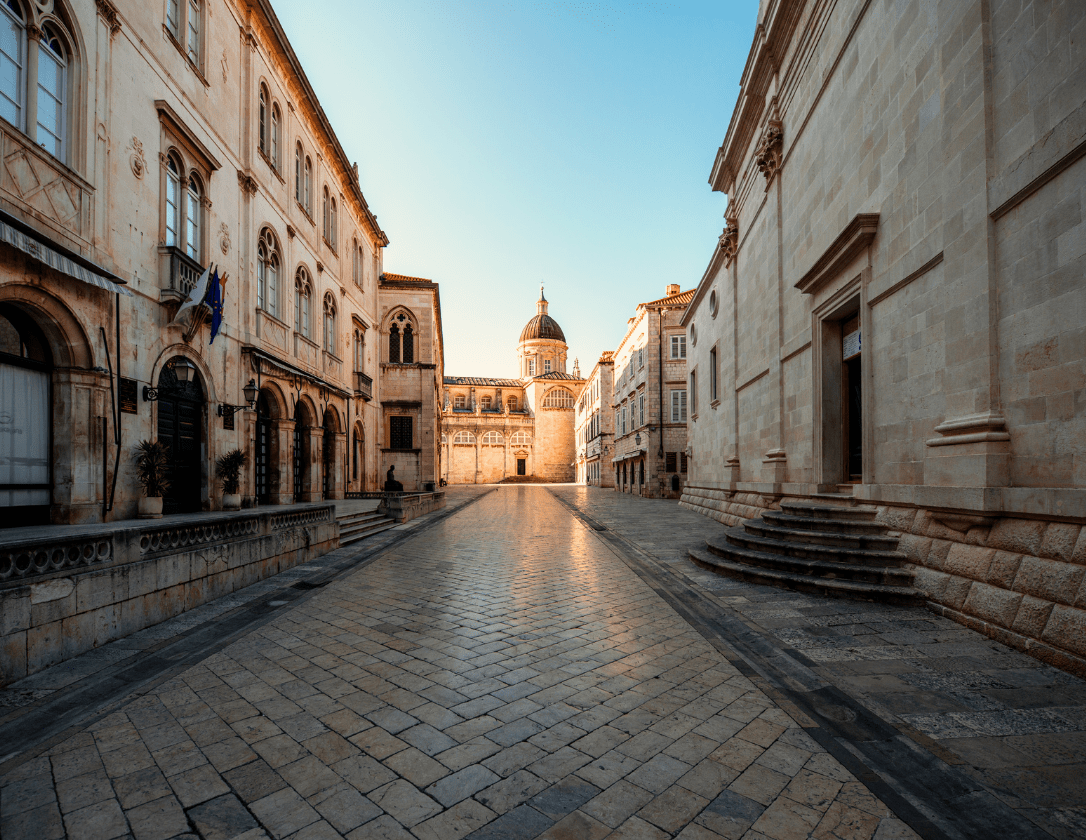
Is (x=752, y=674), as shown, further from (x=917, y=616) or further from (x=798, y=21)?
(x=798, y=21)

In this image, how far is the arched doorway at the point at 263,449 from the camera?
52.7ft

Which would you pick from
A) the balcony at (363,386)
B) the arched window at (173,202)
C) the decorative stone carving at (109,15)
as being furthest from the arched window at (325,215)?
the decorative stone carving at (109,15)

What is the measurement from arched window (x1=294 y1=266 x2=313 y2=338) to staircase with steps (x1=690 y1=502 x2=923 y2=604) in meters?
15.8

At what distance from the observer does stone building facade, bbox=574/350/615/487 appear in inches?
1845

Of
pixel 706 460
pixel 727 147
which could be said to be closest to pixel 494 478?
pixel 706 460


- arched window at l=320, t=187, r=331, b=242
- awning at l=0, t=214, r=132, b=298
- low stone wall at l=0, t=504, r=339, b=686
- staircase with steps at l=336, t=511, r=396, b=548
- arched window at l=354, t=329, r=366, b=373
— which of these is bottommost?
staircase with steps at l=336, t=511, r=396, b=548

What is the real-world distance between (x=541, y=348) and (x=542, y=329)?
3421mm

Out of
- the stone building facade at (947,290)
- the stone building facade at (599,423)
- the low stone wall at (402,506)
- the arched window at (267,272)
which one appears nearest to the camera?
the stone building facade at (947,290)

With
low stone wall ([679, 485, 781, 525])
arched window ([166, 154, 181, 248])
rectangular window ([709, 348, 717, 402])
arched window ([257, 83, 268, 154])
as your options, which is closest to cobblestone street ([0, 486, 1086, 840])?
low stone wall ([679, 485, 781, 525])

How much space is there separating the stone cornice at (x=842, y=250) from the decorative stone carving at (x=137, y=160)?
12.6 m

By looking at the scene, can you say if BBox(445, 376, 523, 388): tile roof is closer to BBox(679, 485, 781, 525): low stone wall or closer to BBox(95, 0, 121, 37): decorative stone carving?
BBox(679, 485, 781, 525): low stone wall

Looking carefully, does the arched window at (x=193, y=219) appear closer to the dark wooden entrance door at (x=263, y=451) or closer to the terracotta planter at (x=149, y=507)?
the dark wooden entrance door at (x=263, y=451)

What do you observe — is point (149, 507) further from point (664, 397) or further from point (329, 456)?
point (664, 397)

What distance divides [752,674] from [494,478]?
6660 centimetres
